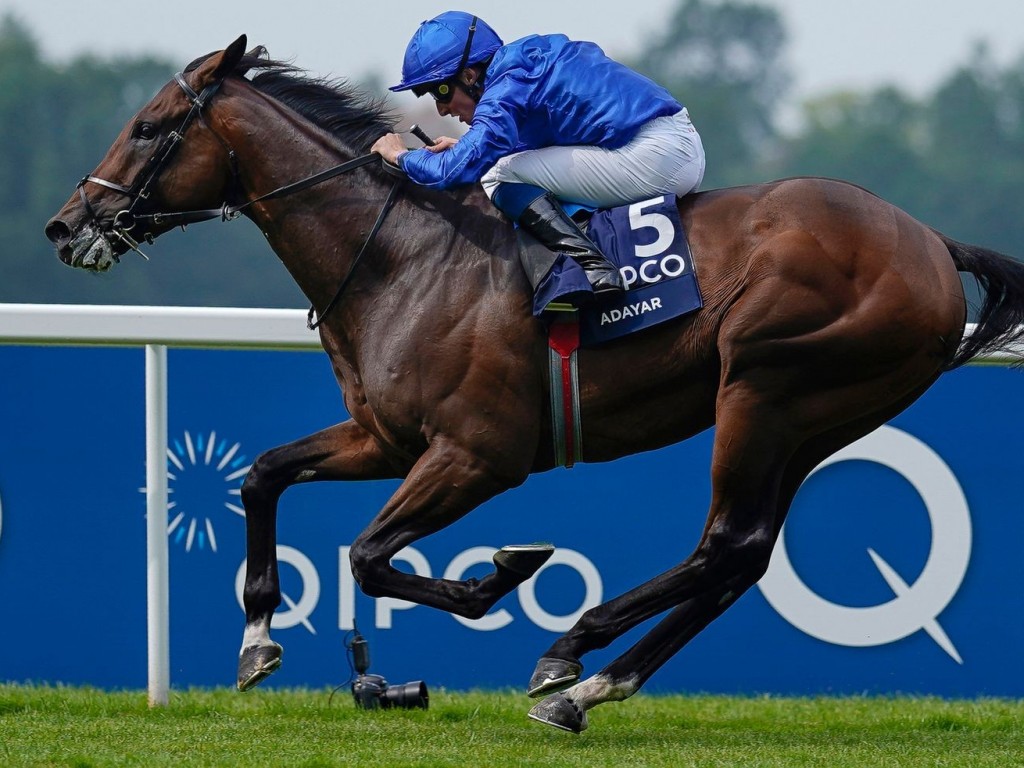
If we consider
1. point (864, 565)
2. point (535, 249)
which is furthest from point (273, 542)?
point (864, 565)

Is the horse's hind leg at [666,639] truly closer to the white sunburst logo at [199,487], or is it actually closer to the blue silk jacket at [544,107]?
the blue silk jacket at [544,107]

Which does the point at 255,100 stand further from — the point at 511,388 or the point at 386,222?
the point at 511,388

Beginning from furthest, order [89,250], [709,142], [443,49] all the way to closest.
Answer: [709,142] → [89,250] → [443,49]

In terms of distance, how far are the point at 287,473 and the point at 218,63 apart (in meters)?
1.28

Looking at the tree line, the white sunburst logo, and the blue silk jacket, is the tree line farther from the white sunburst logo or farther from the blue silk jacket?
the blue silk jacket

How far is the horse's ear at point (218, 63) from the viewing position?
477cm

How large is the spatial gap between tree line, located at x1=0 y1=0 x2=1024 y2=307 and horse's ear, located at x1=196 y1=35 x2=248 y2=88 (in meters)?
27.9

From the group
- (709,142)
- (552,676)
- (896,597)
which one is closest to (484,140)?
(552,676)

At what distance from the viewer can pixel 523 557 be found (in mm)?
4508

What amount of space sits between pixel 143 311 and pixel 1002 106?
49108 millimetres

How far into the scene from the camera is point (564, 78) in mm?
4492

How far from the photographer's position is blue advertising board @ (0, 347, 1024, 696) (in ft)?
19.2

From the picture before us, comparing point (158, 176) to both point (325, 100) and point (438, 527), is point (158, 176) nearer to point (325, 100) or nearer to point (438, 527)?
point (325, 100)

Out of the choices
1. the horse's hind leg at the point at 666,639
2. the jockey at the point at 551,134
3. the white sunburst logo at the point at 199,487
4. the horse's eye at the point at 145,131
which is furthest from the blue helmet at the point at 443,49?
the white sunburst logo at the point at 199,487
